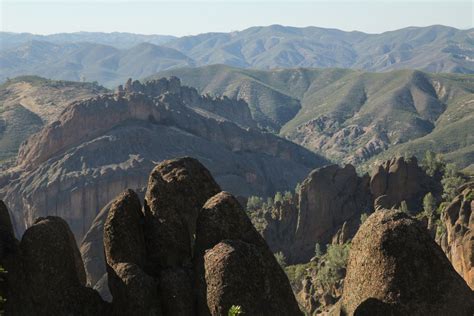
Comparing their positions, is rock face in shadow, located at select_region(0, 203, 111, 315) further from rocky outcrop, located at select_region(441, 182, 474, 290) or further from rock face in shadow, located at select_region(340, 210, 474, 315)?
rocky outcrop, located at select_region(441, 182, 474, 290)

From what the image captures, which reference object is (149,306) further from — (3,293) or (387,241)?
(387,241)

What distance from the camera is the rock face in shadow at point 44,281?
2552cm

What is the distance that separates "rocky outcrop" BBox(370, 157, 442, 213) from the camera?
11200cm

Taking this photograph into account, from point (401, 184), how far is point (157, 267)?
299ft

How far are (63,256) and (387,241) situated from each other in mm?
13246

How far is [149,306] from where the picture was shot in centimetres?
2506

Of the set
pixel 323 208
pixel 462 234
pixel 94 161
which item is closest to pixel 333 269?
pixel 462 234

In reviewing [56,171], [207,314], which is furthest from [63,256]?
[56,171]

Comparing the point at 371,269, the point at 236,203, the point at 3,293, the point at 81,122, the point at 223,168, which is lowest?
the point at 223,168

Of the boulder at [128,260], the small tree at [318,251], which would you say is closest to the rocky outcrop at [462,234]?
the boulder at [128,260]

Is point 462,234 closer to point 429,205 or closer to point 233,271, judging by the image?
point 233,271

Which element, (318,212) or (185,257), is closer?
(185,257)

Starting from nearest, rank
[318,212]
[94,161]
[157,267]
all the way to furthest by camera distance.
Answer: [157,267]
[318,212]
[94,161]

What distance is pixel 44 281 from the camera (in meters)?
25.6
